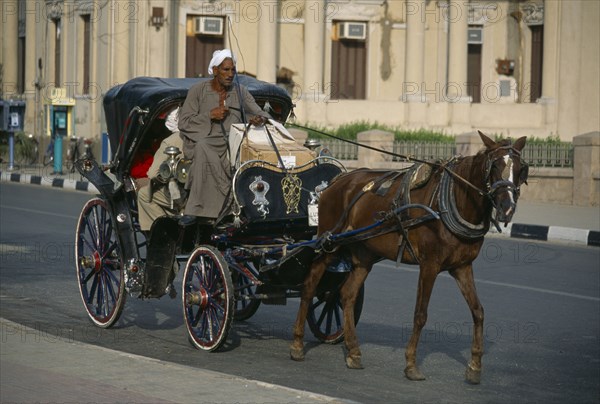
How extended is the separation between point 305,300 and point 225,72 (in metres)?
2.09

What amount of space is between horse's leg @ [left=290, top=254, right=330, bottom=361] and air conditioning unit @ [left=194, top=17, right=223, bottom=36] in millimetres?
28438

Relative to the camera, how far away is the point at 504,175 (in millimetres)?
8500

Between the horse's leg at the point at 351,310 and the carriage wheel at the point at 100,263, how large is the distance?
241 centimetres

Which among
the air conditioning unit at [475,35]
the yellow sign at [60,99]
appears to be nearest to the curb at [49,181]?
the yellow sign at [60,99]

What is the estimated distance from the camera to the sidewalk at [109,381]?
781 cm

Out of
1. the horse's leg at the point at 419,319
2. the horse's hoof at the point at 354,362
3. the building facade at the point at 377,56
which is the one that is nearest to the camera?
the horse's leg at the point at 419,319

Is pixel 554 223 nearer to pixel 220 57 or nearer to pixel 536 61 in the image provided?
pixel 220 57

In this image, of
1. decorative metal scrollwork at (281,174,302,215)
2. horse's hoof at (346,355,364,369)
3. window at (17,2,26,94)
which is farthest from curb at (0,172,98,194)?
horse's hoof at (346,355,364,369)

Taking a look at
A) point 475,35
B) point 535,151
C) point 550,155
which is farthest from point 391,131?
point 550,155

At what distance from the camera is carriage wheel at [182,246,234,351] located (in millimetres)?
9805

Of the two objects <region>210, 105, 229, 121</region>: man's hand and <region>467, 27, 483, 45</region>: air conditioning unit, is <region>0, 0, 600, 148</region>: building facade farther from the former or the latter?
<region>210, 105, 229, 121</region>: man's hand

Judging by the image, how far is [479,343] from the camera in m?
9.02

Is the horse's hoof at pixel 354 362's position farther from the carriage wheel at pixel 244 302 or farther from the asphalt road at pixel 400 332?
the carriage wheel at pixel 244 302

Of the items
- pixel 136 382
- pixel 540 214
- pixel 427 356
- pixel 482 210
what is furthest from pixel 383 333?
pixel 540 214
